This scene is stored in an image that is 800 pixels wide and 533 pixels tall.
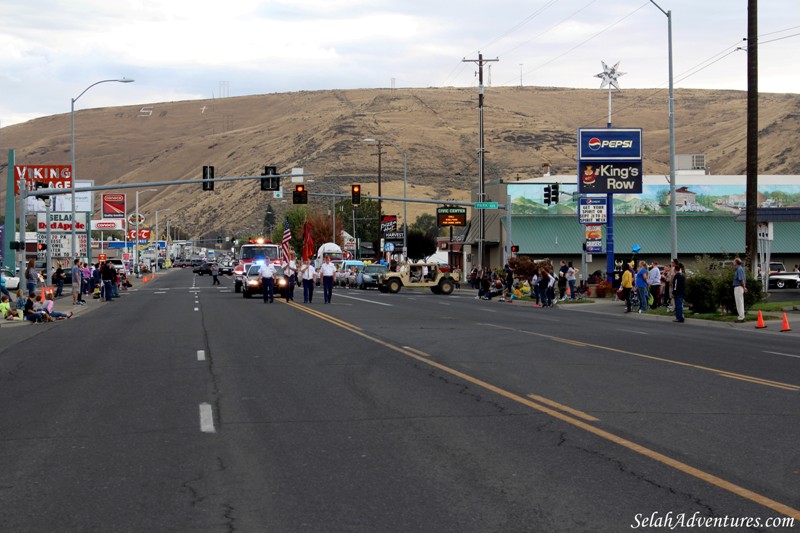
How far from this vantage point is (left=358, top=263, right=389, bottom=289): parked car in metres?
68.3

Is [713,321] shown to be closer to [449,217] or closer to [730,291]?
[730,291]

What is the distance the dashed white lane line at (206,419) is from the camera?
11.0m

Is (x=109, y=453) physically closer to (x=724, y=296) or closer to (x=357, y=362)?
(x=357, y=362)

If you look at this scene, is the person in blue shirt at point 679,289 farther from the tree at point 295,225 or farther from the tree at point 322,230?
the tree at point 295,225

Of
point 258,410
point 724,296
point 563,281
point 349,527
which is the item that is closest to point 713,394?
point 258,410

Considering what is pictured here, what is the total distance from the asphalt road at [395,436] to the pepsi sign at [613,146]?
31756mm

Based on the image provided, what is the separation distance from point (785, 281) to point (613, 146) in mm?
18425

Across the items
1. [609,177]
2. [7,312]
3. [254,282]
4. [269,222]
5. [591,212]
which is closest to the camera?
[7,312]

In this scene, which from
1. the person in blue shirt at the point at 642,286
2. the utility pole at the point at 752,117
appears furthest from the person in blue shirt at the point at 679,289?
the utility pole at the point at 752,117

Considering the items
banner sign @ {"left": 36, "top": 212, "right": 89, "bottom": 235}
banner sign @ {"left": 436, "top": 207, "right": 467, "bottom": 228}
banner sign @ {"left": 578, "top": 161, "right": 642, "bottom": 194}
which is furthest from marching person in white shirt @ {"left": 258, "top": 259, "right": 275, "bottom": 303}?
banner sign @ {"left": 36, "top": 212, "right": 89, "bottom": 235}

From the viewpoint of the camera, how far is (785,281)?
63438 mm

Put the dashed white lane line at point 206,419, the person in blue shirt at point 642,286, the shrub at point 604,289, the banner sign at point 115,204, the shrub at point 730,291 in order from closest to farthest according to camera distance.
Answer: the dashed white lane line at point 206,419 → the shrub at point 730,291 → the person in blue shirt at point 642,286 → the shrub at point 604,289 → the banner sign at point 115,204

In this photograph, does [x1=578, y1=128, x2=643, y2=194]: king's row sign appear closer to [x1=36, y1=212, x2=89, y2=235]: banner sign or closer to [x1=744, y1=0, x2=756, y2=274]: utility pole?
[x1=744, y1=0, x2=756, y2=274]: utility pole

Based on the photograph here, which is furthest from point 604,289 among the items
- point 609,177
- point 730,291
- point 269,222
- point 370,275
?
point 269,222
